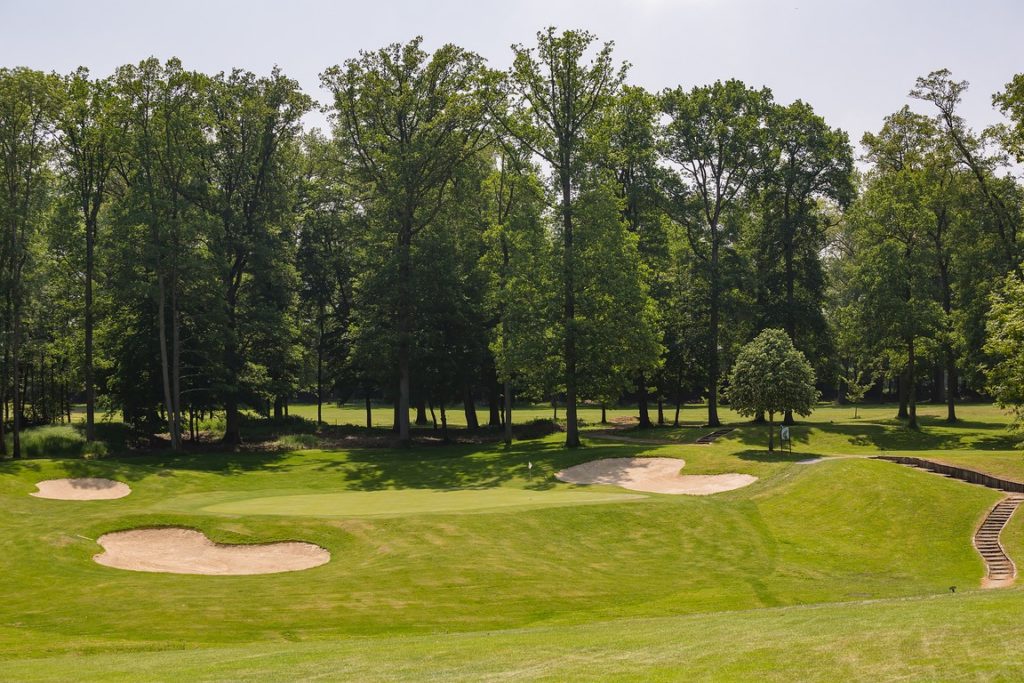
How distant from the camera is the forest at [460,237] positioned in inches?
2096

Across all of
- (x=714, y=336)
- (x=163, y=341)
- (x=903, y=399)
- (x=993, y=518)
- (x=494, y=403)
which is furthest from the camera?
(x=903, y=399)

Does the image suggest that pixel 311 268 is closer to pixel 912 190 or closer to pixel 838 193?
pixel 838 193

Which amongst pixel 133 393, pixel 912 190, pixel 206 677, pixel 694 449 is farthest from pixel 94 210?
pixel 912 190

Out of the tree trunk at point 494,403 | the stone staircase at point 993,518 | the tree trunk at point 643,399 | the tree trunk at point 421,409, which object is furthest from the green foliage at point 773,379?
the tree trunk at point 421,409

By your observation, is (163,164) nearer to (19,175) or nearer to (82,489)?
(19,175)

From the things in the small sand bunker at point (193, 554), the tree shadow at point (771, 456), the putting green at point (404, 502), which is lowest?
the small sand bunker at point (193, 554)

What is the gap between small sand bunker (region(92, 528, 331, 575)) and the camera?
26.3 metres

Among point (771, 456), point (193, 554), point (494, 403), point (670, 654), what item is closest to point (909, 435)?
point (771, 456)

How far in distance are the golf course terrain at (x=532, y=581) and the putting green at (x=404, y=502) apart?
0.22 metres

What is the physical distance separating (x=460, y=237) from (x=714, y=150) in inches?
810

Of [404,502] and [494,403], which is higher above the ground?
[494,403]

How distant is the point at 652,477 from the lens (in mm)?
43188

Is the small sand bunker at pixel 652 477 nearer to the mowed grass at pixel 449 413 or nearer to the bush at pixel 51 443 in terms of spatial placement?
the bush at pixel 51 443

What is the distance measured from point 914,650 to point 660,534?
17932mm
